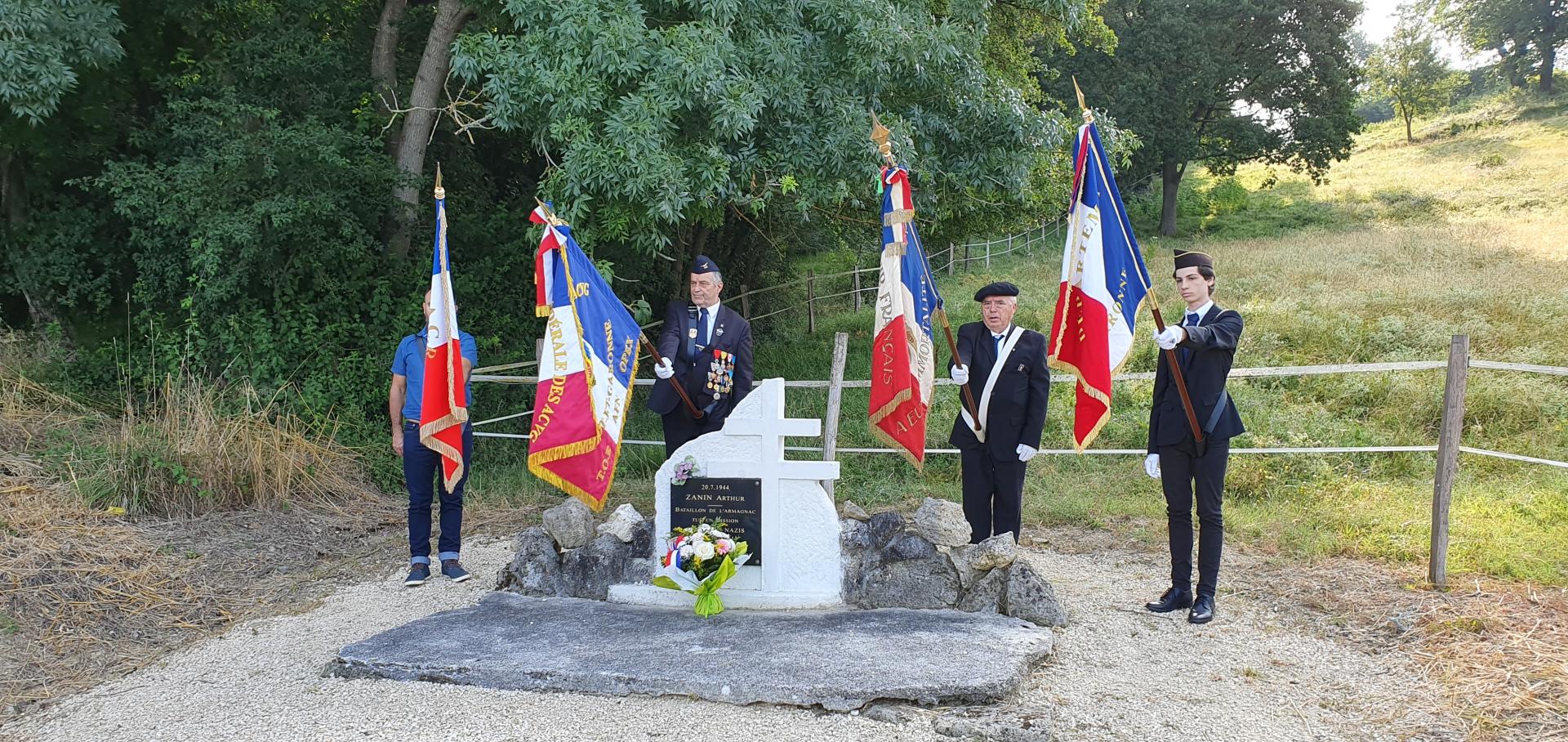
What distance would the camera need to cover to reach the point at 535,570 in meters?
5.19

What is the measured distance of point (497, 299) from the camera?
9.84m

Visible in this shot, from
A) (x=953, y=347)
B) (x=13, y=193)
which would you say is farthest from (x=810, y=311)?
(x=953, y=347)

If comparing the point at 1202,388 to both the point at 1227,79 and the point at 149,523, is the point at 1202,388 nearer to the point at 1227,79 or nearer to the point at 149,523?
the point at 149,523

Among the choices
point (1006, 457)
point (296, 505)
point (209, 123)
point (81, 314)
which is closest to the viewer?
point (1006, 457)

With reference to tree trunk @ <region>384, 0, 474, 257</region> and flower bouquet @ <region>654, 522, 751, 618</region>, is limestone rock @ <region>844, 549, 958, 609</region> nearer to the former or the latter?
flower bouquet @ <region>654, 522, 751, 618</region>

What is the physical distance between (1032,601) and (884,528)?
812 millimetres

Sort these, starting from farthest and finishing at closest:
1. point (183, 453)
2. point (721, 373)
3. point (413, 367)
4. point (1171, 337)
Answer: point (183, 453) → point (721, 373) → point (413, 367) → point (1171, 337)

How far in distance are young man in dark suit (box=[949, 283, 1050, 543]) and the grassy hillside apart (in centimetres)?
189

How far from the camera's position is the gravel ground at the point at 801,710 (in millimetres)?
3523

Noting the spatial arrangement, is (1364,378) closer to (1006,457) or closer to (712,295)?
(1006,457)

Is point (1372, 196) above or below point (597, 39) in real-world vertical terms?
above

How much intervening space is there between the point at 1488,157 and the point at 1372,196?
17.0 ft

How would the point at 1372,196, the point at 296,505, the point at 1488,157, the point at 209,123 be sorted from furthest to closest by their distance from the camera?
the point at 1488,157, the point at 1372,196, the point at 209,123, the point at 296,505

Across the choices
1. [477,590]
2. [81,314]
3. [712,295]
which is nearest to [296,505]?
[477,590]
